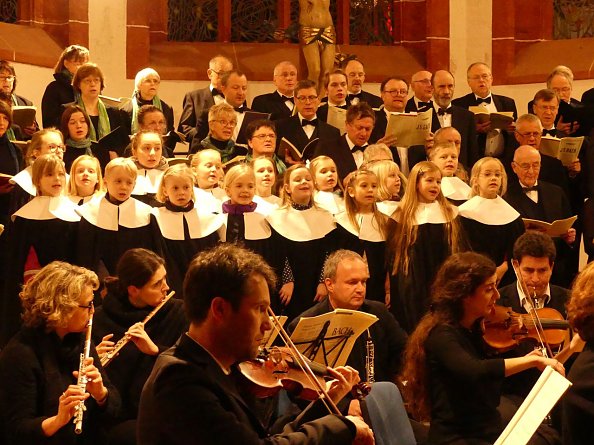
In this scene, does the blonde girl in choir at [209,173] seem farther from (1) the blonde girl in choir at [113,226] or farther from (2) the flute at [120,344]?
(2) the flute at [120,344]

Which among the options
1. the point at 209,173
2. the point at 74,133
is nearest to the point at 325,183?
the point at 209,173

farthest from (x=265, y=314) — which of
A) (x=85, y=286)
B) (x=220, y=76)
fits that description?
(x=220, y=76)

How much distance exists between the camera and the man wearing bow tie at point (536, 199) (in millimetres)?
7496

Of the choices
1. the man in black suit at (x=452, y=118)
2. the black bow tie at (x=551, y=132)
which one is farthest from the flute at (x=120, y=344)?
the black bow tie at (x=551, y=132)

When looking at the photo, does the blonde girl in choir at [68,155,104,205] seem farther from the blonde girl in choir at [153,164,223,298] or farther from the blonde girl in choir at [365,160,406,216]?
the blonde girl in choir at [365,160,406,216]

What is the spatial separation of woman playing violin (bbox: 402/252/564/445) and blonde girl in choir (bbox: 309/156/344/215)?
2594mm

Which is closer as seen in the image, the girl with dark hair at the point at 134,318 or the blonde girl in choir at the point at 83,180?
the girl with dark hair at the point at 134,318

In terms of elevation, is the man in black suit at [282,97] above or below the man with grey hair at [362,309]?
above

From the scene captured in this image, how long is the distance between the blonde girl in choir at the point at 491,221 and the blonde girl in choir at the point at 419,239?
198 millimetres

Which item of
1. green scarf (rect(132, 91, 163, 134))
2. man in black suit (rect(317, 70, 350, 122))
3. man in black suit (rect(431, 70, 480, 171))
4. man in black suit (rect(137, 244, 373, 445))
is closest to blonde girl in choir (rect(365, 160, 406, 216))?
man in black suit (rect(431, 70, 480, 171))

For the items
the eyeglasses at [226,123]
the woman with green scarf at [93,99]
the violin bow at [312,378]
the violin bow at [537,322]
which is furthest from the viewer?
the woman with green scarf at [93,99]

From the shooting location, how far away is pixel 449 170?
7.49 metres

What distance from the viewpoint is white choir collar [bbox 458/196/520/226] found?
6.98m

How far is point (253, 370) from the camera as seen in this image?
3.04m
